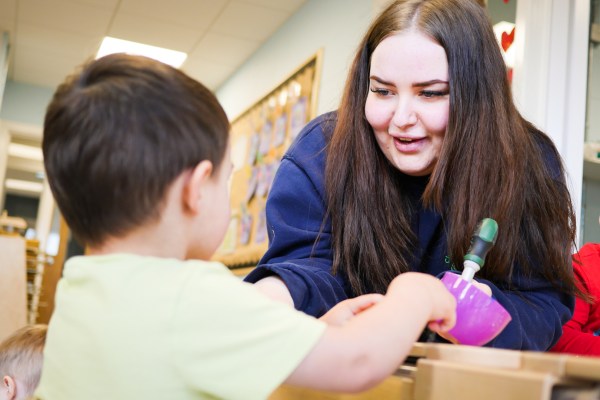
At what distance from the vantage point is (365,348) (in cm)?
61

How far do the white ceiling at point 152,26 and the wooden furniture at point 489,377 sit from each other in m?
3.61

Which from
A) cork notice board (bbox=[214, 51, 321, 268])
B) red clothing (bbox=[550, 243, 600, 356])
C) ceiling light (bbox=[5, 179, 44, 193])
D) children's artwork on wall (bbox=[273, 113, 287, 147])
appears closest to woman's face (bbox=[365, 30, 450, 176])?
red clothing (bbox=[550, 243, 600, 356])

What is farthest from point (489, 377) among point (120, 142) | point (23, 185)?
point (23, 185)

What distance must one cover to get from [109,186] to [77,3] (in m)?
3.90

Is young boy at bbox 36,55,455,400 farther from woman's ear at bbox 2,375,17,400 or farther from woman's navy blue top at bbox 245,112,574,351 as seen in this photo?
woman's ear at bbox 2,375,17,400

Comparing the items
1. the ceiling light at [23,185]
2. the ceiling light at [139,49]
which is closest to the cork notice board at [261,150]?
the ceiling light at [139,49]

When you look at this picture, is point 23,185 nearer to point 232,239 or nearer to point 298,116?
point 232,239

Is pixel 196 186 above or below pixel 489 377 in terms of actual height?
above

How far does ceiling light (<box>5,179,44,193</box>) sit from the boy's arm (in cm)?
1269

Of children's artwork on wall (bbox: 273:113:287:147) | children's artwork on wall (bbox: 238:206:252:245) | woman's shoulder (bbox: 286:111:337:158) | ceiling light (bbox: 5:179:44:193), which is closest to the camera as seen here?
woman's shoulder (bbox: 286:111:337:158)

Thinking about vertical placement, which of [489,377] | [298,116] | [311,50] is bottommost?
[489,377]

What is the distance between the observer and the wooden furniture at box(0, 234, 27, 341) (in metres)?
2.96

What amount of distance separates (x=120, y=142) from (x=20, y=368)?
43.7 inches

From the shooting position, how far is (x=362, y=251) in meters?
1.18
